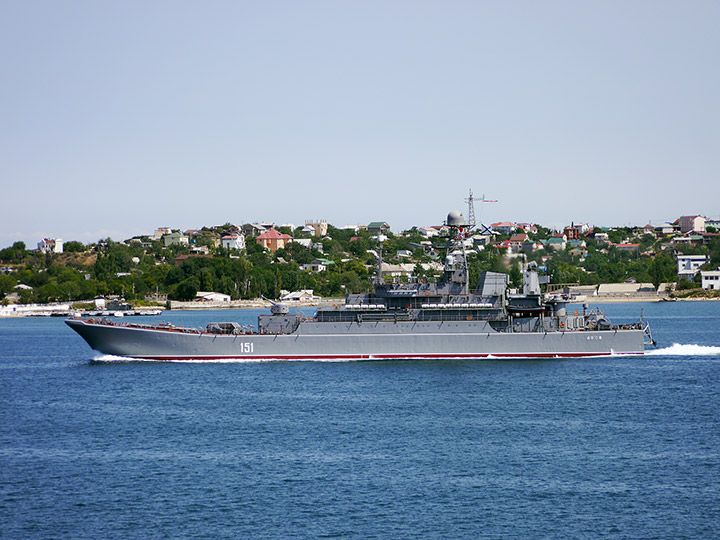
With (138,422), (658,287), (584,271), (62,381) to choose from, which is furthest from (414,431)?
(584,271)

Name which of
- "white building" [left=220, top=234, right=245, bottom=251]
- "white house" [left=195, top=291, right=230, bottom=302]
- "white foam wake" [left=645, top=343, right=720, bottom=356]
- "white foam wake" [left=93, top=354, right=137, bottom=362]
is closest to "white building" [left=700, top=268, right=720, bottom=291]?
"white house" [left=195, top=291, right=230, bottom=302]

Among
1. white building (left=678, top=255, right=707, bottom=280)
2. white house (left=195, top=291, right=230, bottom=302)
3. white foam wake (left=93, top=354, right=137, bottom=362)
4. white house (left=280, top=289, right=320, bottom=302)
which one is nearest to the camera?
white foam wake (left=93, top=354, right=137, bottom=362)

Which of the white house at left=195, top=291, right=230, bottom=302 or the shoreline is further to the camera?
the white house at left=195, top=291, right=230, bottom=302

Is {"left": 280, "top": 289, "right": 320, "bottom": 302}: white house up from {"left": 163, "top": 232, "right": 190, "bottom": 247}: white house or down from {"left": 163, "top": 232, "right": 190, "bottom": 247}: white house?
down

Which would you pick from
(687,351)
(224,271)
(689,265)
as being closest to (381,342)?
(687,351)

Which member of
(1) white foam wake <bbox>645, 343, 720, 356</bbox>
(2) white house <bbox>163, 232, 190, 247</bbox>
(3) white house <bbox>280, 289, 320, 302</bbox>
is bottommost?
(1) white foam wake <bbox>645, 343, 720, 356</bbox>

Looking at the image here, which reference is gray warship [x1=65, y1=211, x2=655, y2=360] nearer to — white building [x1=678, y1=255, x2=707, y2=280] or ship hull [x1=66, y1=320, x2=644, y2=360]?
ship hull [x1=66, y1=320, x2=644, y2=360]

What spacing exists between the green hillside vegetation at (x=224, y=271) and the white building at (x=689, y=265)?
5.20 ft

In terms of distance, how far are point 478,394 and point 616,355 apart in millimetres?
14871

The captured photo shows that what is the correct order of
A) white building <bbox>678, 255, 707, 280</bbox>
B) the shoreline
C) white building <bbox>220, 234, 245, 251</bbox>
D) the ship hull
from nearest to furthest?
1. the ship hull
2. the shoreline
3. white building <bbox>678, 255, 707, 280</bbox>
4. white building <bbox>220, 234, 245, 251</bbox>

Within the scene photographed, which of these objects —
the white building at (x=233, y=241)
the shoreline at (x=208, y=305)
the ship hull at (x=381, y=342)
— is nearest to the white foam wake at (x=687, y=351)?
the ship hull at (x=381, y=342)

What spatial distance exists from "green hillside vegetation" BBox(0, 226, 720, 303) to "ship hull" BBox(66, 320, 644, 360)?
58163mm

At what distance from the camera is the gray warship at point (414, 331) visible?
46.2 metres

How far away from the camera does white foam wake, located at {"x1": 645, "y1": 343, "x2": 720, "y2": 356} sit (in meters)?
48.8
